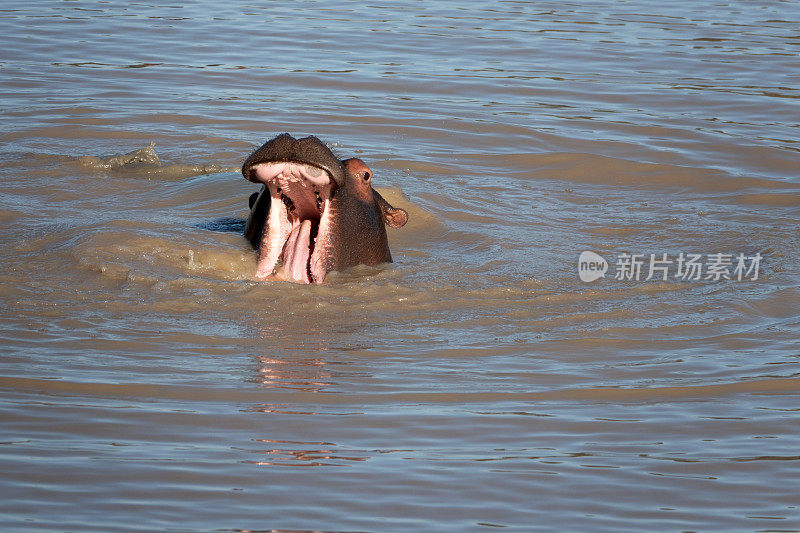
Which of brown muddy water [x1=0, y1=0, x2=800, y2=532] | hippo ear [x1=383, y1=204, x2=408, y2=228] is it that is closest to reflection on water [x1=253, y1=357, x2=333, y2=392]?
brown muddy water [x1=0, y1=0, x2=800, y2=532]

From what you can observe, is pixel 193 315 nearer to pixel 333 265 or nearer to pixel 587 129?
pixel 333 265

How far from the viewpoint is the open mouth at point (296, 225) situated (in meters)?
A: 5.93

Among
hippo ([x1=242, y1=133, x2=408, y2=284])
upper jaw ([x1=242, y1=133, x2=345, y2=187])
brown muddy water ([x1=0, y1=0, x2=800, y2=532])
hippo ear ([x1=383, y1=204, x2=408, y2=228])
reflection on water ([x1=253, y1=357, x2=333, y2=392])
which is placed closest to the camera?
brown muddy water ([x1=0, y1=0, x2=800, y2=532])

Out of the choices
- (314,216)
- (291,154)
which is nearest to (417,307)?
(314,216)

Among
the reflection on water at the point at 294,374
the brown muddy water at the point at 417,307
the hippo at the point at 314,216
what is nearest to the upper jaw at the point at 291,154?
the hippo at the point at 314,216

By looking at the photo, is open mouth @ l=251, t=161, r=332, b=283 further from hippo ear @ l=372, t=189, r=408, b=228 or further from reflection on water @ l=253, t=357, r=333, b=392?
reflection on water @ l=253, t=357, r=333, b=392

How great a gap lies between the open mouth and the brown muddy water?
5.3 inches

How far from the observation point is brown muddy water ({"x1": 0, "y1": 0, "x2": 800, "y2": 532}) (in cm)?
414

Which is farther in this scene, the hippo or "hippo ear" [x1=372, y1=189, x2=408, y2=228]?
"hippo ear" [x1=372, y1=189, x2=408, y2=228]

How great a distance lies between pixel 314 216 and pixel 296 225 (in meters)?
0.11

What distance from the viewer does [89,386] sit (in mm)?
4969

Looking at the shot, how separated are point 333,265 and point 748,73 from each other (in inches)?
351

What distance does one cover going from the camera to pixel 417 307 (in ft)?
21.1

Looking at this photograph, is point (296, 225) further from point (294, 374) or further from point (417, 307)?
point (294, 374)
